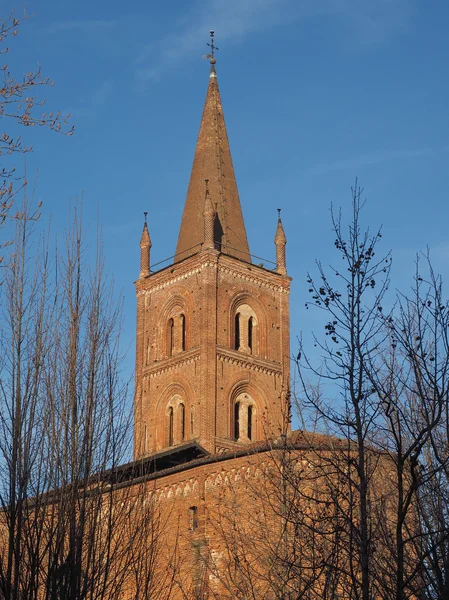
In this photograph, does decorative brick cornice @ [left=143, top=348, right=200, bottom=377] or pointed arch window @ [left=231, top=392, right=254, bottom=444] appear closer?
pointed arch window @ [left=231, top=392, right=254, bottom=444]

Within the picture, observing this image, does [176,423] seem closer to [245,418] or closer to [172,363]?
[172,363]

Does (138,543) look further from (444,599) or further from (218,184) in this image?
(218,184)

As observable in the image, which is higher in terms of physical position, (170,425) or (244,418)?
(244,418)

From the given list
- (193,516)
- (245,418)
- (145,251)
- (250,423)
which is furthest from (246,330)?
(193,516)

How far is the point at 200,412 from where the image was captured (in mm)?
46562

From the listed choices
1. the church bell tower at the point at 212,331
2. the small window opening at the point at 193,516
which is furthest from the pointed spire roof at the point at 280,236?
the small window opening at the point at 193,516

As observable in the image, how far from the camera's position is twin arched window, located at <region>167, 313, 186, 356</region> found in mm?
49638

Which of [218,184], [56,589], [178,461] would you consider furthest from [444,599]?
[218,184]

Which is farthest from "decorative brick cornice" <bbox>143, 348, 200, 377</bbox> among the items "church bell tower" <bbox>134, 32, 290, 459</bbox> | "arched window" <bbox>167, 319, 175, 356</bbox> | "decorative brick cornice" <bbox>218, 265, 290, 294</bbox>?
"decorative brick cornice" <bbox>218, 265, 290, 294</bbox>

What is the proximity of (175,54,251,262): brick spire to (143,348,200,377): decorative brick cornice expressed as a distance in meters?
5.18

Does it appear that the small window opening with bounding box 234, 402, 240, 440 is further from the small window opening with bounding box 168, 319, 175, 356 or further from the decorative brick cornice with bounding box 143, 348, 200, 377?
the small window opening with bounding box 168, 319, 175, 356

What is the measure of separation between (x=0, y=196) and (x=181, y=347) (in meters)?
40.0

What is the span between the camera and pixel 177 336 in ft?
164

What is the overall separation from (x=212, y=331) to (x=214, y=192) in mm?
8114
